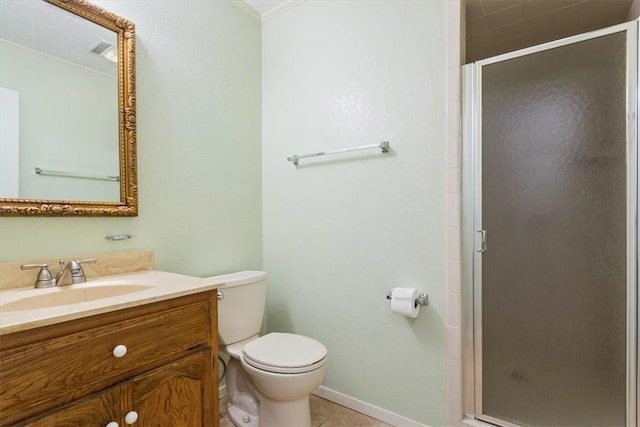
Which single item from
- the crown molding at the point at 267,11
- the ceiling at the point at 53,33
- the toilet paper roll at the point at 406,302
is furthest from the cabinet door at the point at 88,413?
the crown molding at the point at 267,11

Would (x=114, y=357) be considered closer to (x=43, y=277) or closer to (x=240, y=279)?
(x=43, y=277)

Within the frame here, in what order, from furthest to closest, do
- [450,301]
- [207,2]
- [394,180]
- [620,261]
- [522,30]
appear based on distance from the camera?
[522,30] < [207,2] < [394,180] < [450,301] < [620,261]

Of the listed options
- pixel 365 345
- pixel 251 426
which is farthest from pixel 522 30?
pixel 251 426

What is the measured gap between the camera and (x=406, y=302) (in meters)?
1.56

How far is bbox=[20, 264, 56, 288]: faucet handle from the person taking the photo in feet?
3.93

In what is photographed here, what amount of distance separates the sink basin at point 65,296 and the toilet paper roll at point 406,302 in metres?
1.08

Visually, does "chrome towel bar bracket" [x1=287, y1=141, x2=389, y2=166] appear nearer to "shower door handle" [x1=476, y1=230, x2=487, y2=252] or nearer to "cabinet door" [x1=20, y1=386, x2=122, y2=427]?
"shower door handle" [x1=476, y1=230, x2=487, y2=252]

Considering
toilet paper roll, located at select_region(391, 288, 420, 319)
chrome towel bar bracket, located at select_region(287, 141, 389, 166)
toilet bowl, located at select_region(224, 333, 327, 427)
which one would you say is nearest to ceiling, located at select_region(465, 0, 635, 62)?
chrome towel bar bracket, located at select_region(287, 141, 389, 166)

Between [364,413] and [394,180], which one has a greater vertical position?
[394,180]

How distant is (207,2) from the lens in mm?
1879

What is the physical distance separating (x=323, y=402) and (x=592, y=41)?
2185 millimetres

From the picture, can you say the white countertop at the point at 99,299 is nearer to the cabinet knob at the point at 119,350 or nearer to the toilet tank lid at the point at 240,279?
the cabinet knob at the point at 119,350

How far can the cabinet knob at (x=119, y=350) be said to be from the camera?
3.08ft

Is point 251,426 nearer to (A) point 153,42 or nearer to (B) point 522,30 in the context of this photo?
(A) point 153,42
